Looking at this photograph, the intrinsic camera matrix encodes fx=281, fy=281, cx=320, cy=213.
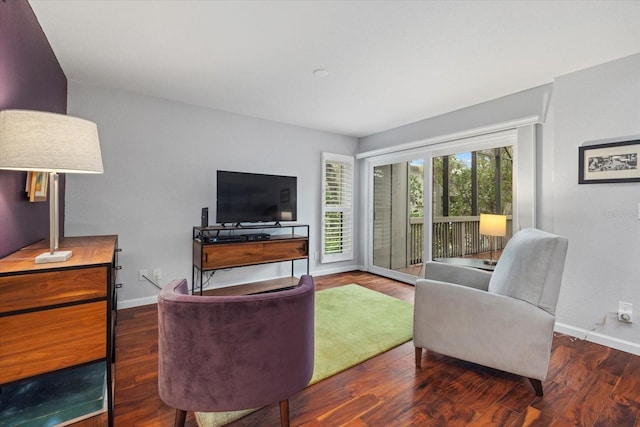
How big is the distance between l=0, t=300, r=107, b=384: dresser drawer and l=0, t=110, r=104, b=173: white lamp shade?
633 millimetres

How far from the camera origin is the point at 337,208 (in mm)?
4527

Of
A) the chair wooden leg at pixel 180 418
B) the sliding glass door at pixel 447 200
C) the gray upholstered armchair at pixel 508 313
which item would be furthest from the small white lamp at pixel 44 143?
the sliding glass door at pixel 447 200

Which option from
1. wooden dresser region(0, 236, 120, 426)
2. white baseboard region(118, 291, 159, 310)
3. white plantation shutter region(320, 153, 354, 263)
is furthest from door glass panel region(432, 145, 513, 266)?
white baseboard region(118, 291, 159, 310)

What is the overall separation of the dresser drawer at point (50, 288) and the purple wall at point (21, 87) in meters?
0.46

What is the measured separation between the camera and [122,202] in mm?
2938

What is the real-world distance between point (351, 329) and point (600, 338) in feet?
6.64

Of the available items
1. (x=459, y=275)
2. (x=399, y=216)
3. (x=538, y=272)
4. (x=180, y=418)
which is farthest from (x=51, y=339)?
(x=399, y=216)

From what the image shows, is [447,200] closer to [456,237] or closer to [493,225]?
[456,237]

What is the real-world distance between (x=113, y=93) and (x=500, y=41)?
351 cm

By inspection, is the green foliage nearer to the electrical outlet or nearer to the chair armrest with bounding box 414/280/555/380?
the electrical outlet

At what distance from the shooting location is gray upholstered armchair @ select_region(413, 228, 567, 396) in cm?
159

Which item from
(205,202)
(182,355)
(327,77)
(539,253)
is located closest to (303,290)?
(182,355)

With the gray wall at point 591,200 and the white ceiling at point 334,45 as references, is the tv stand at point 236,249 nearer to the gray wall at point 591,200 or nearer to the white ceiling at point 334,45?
the white ceiling at point 334,45

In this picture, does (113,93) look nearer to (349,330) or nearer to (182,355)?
(182,355)
